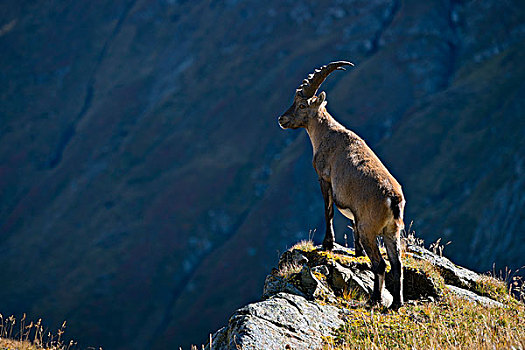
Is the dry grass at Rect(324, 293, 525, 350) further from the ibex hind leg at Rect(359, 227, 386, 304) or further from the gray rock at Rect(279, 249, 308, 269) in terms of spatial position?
the gray rock at Rect(279, 249, 308, 269)

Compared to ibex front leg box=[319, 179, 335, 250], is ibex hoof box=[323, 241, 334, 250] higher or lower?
lower

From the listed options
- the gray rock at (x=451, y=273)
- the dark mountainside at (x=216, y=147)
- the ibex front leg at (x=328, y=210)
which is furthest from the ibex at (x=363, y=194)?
the dark mountainside at (x=216, y=147)

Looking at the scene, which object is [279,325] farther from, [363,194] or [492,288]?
[492,288]

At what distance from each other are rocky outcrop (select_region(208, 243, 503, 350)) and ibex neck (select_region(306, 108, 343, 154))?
7.53ft

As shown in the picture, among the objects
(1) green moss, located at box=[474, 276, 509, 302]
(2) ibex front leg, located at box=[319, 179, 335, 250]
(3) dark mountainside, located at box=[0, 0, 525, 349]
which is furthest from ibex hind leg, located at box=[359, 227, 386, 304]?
(3) dark mountainside, located at box=[0, 0, 525, 349]

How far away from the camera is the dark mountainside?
84.2 metres

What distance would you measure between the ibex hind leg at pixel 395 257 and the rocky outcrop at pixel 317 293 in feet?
1.28

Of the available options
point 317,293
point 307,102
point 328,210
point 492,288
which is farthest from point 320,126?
point 492,288

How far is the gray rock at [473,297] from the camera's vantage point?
36.5 feet

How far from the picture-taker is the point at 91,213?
110812 mm

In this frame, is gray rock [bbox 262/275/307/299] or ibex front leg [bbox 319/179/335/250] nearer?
gray rock [bbox 262/275/307/299]

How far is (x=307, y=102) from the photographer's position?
14.4m

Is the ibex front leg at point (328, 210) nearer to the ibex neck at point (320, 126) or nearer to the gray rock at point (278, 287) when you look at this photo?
the ibex neck at point (320, 126)

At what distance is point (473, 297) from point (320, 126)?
4.77m
